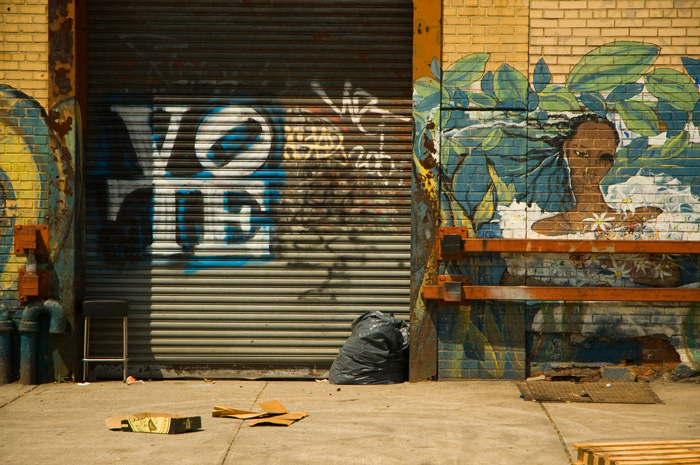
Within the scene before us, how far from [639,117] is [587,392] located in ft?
9.19

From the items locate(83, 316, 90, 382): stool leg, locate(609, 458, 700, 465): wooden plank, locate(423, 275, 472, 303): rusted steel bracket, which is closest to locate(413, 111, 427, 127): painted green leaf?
locate(423, 275, 472, 303): rusted steel bracket

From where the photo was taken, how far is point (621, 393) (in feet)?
20.5

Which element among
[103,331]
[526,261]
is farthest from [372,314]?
[103,331]

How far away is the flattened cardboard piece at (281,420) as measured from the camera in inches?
210

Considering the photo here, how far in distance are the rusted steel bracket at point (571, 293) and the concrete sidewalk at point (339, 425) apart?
0.87 m

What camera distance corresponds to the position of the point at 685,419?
17.9 ft

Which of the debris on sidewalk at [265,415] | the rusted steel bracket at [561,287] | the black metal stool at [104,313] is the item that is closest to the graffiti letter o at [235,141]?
the black metal stool at [104,313]

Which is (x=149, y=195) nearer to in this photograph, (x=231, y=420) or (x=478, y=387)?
(x=231, y=420)

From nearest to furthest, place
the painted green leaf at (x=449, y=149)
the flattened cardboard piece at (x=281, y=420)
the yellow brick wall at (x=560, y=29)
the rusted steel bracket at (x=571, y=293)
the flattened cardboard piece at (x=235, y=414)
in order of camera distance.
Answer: the flattened cardboard piece at (x=281, y=420)
the flattened cardboard piece at (x=235, y=414)
the rusted steel bracket at (x=571, y=293)
the yellow brick wall at (x=560, y=29)
the painted green leaf at (x=449, y=149)

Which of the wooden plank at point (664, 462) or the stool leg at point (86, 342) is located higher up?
the stool leg at point (86, 342)

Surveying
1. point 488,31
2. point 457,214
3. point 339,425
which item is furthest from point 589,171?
point 339,425

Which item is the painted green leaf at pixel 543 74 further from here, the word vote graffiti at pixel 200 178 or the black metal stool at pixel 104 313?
the black metal stool at pixel 104 313

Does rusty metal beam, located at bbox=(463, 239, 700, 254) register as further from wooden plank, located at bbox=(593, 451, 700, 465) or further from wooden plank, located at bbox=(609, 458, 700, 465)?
wooden plank, located at bbox=(609, 458, 700, 465)

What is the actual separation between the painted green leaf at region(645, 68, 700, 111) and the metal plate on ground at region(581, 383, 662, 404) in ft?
9.30
